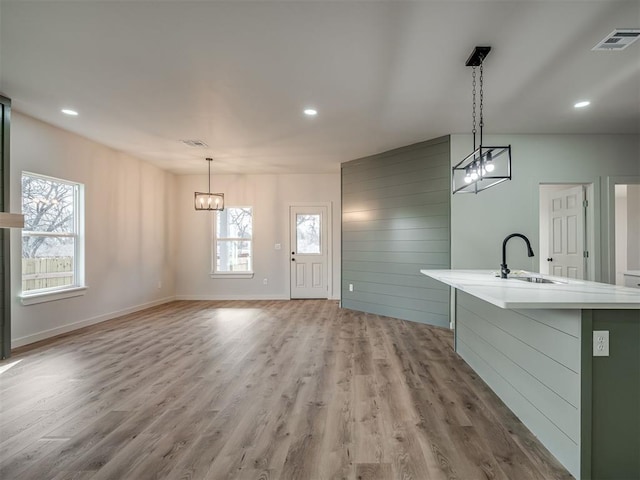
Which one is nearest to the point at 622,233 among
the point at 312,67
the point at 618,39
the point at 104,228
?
the point at 618,39

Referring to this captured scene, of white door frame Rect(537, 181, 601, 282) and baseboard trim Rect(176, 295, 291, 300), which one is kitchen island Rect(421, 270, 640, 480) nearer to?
white door frame Rect(537, 181, 601, 282)

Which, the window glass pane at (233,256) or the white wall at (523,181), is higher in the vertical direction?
the white wall at (523,181)

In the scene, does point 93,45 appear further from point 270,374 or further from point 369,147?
point 369,147

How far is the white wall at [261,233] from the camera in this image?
23.7 ft

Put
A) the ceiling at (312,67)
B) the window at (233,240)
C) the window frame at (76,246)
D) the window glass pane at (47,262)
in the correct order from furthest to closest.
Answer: the window at (233,240), the window frame at (76,246), the window glass pane at (47,262), the ceiling at (312,67)

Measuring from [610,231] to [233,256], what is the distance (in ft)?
22.2

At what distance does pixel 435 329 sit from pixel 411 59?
11.7ft

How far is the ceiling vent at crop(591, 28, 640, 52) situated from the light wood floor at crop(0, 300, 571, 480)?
290cm

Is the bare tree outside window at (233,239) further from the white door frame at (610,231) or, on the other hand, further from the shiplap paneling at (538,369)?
the white door frame at (610,231)

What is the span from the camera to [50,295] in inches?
167

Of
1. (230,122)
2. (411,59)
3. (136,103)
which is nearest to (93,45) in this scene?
(136,103)

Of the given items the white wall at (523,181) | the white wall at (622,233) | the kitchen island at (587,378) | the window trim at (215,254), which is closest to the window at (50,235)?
the window trim at (215,254)

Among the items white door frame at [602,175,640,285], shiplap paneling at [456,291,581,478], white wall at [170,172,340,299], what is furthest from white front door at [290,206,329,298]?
white door frame at [602,175,640,285]

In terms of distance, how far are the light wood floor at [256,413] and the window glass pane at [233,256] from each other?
323 cm
